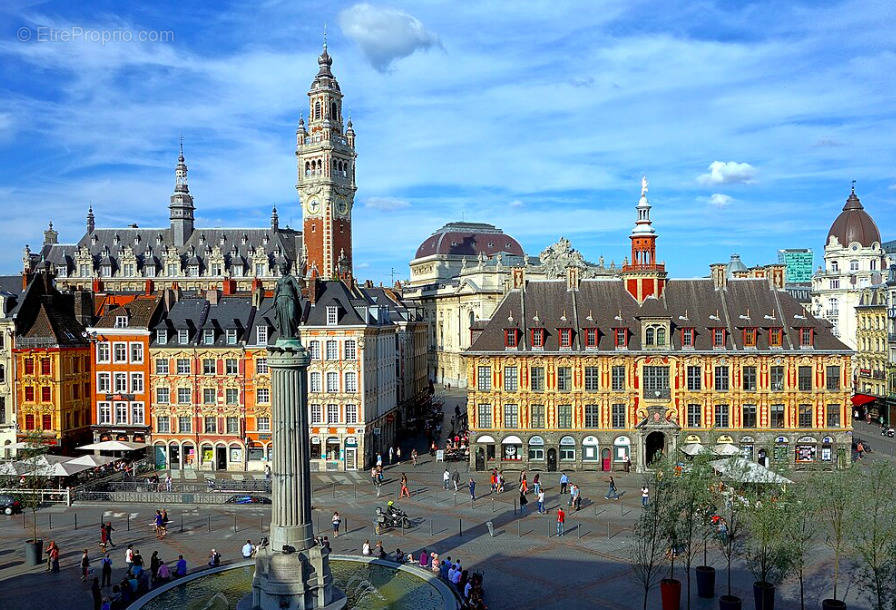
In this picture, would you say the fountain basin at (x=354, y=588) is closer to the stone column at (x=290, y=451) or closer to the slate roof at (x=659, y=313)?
the stone column at (x=290, y=451)

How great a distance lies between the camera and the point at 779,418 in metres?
58.4

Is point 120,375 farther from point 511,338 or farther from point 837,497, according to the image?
point 837,497

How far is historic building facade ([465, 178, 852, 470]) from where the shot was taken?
191 ft

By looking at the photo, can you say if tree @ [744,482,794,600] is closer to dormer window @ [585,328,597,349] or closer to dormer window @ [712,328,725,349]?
dormer window @ [585,328,597,349]

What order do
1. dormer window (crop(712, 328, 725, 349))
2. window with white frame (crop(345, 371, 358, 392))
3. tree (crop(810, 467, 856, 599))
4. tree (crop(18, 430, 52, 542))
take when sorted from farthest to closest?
window with white frame (crop(345, 371, 358, 392))
dormer window (crop(712, 328, 725, 349))
tree (crop(18, 430, 52, 542))
tree (crop(810, 467, 856, 599))

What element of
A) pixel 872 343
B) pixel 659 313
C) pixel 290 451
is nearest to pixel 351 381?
pixel 659 313

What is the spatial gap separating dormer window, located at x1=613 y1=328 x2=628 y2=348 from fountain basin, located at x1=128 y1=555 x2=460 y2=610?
103 ft

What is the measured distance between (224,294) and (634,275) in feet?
115

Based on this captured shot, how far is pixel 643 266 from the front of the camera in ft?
205

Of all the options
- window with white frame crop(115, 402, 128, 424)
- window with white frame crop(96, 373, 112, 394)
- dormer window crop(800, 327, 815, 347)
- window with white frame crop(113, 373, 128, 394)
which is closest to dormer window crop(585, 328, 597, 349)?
dormer window crop(800, 327, 815, 347)

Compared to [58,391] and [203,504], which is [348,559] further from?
[58,391]

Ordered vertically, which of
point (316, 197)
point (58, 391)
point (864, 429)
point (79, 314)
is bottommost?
point (864, 429)

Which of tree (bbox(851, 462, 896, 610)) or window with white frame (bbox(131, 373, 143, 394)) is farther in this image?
window with white frame (bbox(131, 373, 143, 394))

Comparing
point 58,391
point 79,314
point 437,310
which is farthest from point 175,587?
point 437,310
